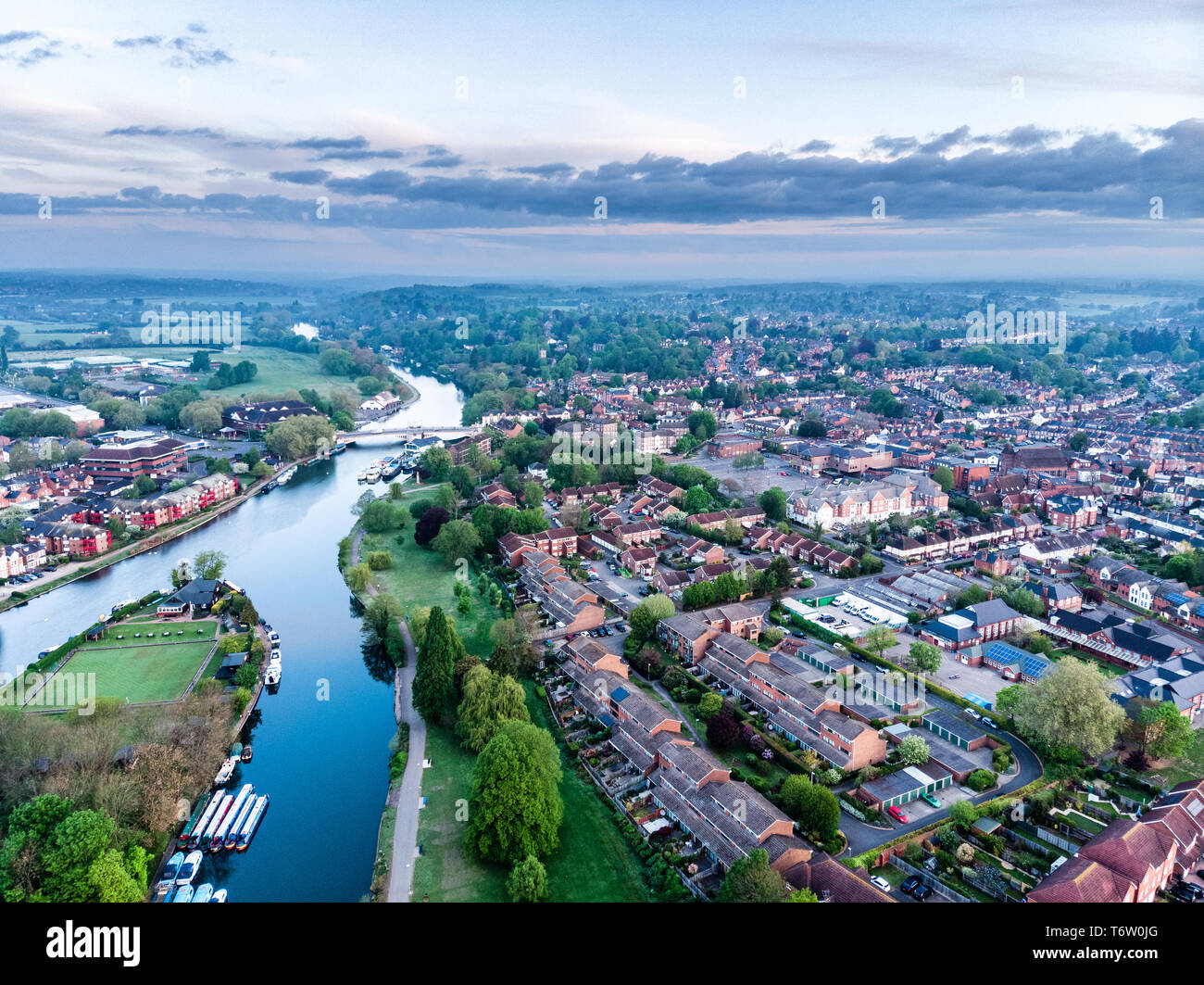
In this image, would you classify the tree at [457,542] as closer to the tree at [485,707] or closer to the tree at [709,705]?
the tree at [485,707]

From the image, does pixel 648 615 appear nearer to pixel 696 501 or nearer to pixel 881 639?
pixel 881 639

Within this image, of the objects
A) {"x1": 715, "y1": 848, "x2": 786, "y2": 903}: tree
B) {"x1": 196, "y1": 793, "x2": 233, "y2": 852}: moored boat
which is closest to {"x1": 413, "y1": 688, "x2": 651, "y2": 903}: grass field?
{"x1": 715, "y1": 848, "x2": 786, "y2": 903}: tree

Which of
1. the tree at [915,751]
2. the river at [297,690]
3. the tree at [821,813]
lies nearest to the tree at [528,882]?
the river at [297,690]

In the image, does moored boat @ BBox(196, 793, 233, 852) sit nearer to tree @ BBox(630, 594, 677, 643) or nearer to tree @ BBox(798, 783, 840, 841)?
tree @ BBox(630, 594, 677, 643)

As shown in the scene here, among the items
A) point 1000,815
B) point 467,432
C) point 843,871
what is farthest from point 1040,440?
point 843,871
